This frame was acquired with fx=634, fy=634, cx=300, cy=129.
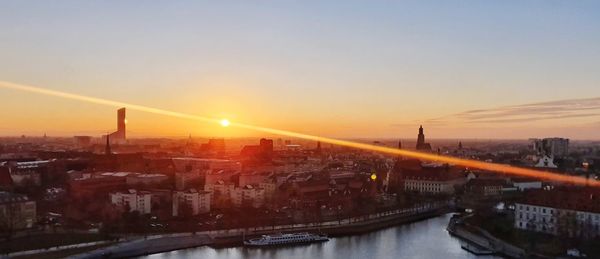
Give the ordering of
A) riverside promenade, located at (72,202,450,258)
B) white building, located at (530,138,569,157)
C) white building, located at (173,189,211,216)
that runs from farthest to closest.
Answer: white building, located at (530,138,569,157), white building, located at (173,189,211,216), riverside promenade, located at (72,202,450,258)

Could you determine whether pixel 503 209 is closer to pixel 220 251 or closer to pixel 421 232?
pixel 421 232

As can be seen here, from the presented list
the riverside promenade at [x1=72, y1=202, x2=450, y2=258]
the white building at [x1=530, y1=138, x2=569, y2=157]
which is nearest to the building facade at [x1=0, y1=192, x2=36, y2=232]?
the riverside promenade at [x1=72, y1=202, x2=450, y2=258]

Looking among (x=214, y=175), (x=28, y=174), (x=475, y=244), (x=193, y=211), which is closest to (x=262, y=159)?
(x=214, y=175)

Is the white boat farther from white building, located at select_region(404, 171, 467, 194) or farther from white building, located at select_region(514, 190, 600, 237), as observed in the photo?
white building, located at select_region(404, 171, 467, 194)

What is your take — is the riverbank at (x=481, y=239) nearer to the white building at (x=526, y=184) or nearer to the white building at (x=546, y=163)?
the white building at (x=526, y=184)

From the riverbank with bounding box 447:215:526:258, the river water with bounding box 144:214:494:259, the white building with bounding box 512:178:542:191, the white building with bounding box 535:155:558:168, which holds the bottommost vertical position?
the river water with bounding box 144:214:494:259

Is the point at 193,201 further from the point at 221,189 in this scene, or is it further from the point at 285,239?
the point at 285,239

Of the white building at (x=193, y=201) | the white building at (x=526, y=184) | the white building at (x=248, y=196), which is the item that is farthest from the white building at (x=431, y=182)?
the white building at (x=193, y=201)
